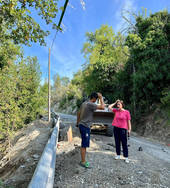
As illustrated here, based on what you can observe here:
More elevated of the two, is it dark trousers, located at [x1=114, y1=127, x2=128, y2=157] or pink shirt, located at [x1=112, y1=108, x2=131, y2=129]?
pink shirt, located at [x1=112, y1=108, x2=131, y2=129]

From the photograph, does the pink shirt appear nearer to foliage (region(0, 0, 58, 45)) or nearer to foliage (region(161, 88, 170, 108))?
foliage (region(0, 0, 58, 45))

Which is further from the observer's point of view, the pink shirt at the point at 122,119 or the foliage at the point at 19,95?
the foliage at the point at 19,95

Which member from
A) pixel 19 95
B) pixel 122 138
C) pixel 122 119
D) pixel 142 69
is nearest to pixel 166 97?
pixel 142 69

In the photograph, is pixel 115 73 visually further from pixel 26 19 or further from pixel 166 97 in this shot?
pixel 26 19

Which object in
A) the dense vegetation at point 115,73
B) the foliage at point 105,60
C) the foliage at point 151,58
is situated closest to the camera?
the dense vegetation at point 115,73

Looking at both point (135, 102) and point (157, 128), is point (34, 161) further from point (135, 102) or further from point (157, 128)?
point (135, 102)

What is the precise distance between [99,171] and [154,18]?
14.7 metres

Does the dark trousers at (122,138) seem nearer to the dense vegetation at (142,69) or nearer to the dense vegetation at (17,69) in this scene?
the dense vegetation at (17,69)

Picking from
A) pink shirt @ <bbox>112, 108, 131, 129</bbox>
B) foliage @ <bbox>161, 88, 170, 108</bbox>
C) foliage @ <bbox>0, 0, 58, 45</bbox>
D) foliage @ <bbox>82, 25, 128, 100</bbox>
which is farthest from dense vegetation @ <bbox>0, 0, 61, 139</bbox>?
foliage @ <bbox>161, 88, 170, 108</bbox>

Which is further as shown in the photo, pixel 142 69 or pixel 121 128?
pixel 142 69

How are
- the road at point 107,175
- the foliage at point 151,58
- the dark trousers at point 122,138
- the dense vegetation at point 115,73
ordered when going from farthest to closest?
the foliage at point 151,58
the dense vegetation at point 115,73
the dark trousers at point 122,138
the road at point 107,175

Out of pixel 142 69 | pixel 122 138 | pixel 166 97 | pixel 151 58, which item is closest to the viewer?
pixel 122 138

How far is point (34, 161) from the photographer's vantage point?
4.64m

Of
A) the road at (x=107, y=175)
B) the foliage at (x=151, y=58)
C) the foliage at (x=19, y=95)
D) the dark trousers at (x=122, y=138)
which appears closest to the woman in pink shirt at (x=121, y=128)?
the dark trousers at (x=122, y=138)
